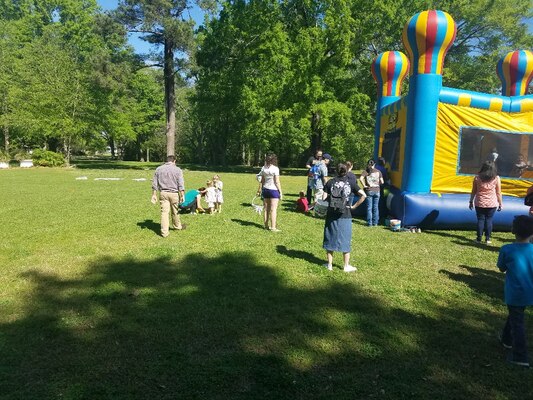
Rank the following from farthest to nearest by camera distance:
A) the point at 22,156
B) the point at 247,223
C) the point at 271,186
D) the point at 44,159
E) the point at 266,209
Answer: the point at 22,156 → the point at 44,159 → the point at 247,223 → the point at 266,209 → the point at 271,186

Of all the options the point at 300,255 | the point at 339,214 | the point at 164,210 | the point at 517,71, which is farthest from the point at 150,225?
the point at 517,71

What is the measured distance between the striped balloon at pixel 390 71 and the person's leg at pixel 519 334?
9.97m

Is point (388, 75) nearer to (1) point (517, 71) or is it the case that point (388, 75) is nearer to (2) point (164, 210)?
(1) point (517, 71)

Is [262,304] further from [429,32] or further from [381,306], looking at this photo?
[429,32]

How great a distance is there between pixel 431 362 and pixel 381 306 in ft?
4.35

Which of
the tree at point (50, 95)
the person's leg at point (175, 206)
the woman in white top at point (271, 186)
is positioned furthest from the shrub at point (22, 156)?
the woman in white top at point (271, 186)

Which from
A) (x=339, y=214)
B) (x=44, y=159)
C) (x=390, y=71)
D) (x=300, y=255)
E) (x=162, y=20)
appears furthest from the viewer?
(x=44, y=159)

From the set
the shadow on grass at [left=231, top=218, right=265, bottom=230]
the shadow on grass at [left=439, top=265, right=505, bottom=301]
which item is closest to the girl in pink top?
the shadow on grass at [left=439, top=265, right=505, bottom=301]

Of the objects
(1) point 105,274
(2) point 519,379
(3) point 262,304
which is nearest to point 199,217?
(1) point 105,274

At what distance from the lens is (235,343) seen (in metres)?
4.24

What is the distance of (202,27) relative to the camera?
34875 mm

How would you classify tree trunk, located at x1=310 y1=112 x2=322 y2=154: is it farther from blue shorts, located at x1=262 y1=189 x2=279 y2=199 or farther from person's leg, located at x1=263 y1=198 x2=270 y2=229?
blue shorts, located at x1=262 y1=189 x2=279 y2=199

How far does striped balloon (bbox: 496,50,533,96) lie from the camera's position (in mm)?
11031

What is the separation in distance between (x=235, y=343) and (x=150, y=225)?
6267mm
